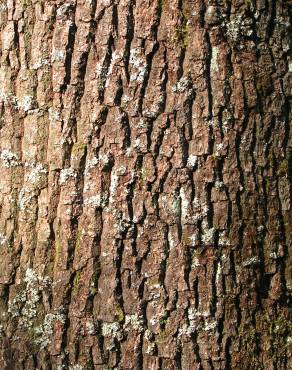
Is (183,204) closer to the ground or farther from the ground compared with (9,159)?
closer to the ground

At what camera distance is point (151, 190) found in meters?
2.12

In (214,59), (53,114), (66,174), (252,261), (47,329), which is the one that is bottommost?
(47,329)

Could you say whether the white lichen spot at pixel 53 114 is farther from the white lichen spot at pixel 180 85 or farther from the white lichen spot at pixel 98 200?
the white lichen spot at pixel 180 85

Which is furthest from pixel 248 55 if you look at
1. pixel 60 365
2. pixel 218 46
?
pixel 60 365

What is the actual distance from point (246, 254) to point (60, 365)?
670mm

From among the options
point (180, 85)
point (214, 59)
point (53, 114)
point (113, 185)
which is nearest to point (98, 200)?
point (113, 185)

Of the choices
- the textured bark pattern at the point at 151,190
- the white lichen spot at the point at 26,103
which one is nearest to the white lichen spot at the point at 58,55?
the textured bark pattern at the point at 151,190

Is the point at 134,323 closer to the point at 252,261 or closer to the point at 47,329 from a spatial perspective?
the point at 47,329

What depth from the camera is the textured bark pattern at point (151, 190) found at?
83.7 inches

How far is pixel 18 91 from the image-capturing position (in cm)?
221

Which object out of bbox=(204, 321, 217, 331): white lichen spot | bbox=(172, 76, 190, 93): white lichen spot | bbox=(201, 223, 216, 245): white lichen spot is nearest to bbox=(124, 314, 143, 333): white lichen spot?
bbox=(204, 321, 217, 331): white lichen spot

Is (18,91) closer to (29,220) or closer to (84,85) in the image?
(84,85)

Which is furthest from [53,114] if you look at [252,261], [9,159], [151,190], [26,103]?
[252,261]

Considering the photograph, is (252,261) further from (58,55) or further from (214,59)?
(58,55)
